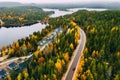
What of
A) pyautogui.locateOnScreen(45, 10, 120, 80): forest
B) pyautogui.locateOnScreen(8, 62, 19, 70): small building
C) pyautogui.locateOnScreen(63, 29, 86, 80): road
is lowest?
pyautogui.locateOnScreen(8, 62, 19, 70): small building

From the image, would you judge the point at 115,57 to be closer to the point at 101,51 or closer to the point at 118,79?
the point at 101,51

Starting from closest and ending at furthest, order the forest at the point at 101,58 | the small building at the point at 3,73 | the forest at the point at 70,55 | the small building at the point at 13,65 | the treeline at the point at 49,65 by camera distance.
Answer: the forest at the point at 101,58 → the treeline at the point at 49,65 → the forest at the point at 70,55 → the small building at the point at 3,73 → the small building at the point at 13,65

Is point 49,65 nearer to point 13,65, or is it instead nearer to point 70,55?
point 70,55

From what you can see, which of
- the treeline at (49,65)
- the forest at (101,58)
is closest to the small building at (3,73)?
the treeline at (49,65)

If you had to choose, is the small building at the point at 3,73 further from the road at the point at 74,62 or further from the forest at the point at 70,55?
the road at the point at 74,62

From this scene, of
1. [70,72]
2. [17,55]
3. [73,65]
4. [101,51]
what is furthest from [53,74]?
[17,55]

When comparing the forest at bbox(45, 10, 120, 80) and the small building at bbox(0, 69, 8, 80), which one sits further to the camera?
the small building at bbox(0, 69, 8, 80)

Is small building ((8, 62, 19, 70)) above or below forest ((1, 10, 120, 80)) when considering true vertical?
below

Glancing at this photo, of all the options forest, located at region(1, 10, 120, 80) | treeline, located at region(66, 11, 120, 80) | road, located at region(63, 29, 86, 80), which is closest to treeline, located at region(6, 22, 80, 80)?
forest, located at region(1, 10, 120, 80)

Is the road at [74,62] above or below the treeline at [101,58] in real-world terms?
below

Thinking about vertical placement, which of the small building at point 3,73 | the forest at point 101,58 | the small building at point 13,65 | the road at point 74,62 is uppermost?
the forest at point 101,58

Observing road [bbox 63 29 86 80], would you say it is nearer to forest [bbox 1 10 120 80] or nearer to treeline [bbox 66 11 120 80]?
forest [bbox 1 10 120 80]

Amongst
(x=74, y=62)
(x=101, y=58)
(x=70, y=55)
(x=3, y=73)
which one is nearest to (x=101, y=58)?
(x=101, y=58)
